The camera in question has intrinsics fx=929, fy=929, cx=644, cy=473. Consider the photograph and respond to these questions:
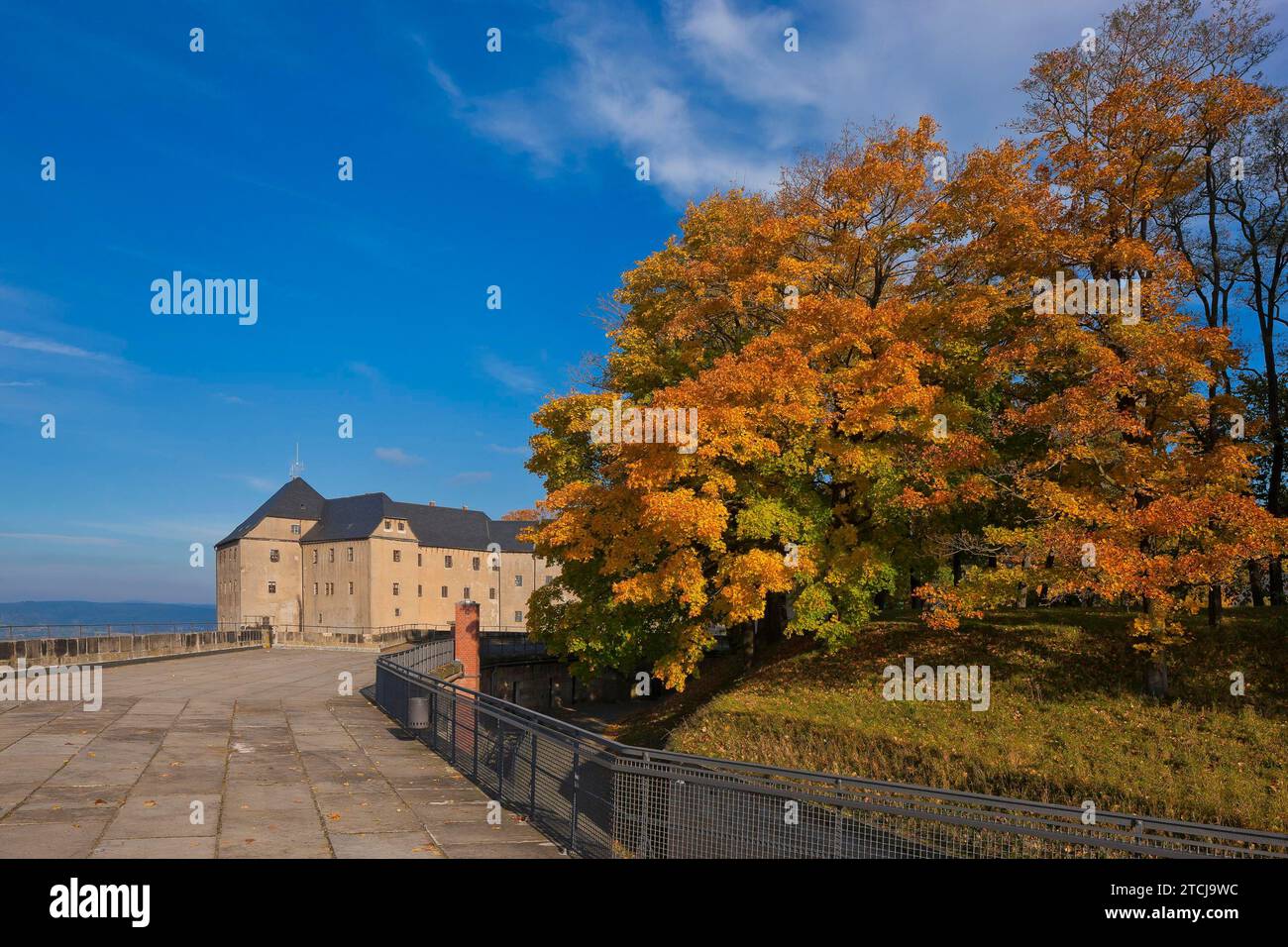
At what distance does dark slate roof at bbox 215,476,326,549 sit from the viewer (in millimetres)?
84562

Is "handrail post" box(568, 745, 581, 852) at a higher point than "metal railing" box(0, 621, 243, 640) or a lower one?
higher

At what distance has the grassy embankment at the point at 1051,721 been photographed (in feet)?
59.1

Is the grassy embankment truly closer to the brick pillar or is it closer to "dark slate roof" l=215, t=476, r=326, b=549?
the brick pillar

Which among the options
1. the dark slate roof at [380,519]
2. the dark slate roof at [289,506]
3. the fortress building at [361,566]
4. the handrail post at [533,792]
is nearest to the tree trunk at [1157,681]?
the handrail post at [533,792]

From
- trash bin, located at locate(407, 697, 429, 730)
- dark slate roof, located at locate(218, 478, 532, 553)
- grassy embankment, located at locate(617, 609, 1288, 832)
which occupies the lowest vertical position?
grassy embankment, located at locate(617, 609, 1288, 832)

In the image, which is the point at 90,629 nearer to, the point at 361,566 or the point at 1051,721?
the point at 1051,721

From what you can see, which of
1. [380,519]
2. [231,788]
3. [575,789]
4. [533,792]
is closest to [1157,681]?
[533,792]

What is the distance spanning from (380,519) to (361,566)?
425 cm

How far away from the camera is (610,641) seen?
87.9ft

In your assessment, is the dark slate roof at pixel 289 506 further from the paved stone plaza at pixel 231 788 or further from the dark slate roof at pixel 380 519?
the paved stone plaza at pixel 231 788

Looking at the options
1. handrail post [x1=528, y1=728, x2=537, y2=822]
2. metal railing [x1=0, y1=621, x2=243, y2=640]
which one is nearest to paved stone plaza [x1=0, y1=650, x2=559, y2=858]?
handrail post [x1=528, y1=728, x2=537, y2=822]
